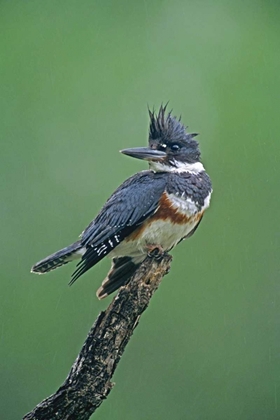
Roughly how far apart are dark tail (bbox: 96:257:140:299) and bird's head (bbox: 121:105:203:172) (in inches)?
17.8

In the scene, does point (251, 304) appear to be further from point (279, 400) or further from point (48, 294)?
point (48, 294)

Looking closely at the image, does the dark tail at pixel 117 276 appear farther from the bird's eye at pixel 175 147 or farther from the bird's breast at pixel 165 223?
the bird's eye at pixel 175 147

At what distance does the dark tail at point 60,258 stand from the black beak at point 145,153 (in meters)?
0.47

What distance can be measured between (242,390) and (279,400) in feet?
1.09

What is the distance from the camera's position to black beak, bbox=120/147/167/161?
12.9 ft

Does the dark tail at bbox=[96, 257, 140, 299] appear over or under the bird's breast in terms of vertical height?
under

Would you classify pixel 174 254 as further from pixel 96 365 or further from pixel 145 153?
pixel 96 365

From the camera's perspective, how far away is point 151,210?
151 inches

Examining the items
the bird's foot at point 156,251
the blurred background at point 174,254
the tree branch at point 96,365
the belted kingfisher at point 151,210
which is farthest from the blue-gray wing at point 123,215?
the blurred background at point 174,254

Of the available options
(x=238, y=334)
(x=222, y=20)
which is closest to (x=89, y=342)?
(x=238, y=334)

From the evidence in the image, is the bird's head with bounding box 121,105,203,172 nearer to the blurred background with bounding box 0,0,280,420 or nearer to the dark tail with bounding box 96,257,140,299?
the dark tail with bounding box 96,257,140,299

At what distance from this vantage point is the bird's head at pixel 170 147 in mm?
4023

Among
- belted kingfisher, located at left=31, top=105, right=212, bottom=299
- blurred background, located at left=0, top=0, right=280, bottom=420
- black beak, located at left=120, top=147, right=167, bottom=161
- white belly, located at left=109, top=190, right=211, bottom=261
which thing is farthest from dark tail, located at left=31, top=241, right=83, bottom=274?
blurred background, located at left=0, top=0, right=280, bottom=420

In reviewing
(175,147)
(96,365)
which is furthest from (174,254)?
(96,365)
